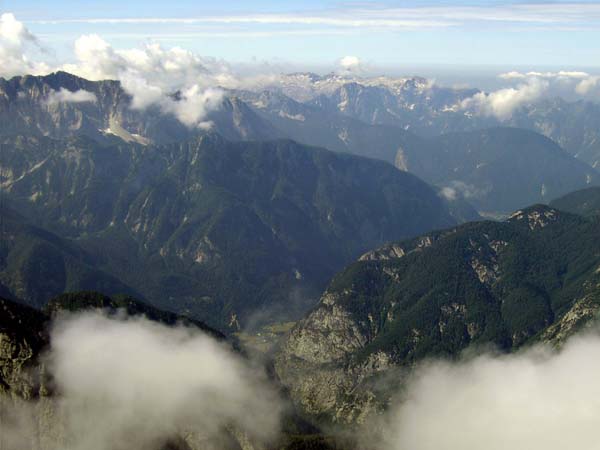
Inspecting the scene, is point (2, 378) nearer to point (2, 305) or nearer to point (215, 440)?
point (2, 305)

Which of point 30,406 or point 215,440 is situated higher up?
point 30,406

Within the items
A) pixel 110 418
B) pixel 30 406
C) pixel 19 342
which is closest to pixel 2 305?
pixel 19 342

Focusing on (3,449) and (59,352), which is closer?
(3,449)

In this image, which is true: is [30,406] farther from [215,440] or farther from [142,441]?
[215,440]

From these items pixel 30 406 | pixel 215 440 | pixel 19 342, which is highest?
pixel 19 342

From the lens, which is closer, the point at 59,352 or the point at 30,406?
the point at 30,406

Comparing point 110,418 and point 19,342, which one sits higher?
point 19,342

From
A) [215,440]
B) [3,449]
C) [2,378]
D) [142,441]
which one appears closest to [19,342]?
[2,378]
